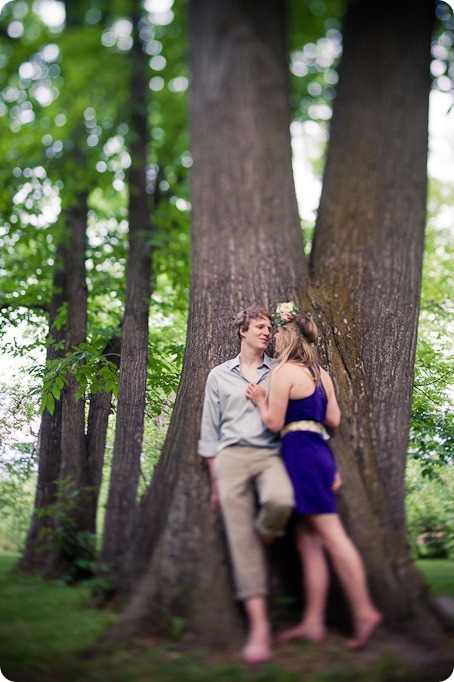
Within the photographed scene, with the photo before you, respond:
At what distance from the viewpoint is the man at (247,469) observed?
2918mm

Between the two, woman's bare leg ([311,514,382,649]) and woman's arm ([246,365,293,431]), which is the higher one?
woman's arm ([246,365,293,431])

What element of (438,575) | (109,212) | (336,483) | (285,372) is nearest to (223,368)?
(285,372)

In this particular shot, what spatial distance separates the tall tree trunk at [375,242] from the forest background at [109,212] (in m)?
0.55

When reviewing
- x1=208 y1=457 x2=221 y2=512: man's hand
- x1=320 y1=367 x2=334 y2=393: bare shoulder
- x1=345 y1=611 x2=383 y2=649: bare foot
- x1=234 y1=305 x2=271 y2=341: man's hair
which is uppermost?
x1=234 y1=305 x2=271 y2=341: man's hair

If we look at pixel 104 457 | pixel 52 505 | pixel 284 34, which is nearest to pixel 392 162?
pixel 284 34

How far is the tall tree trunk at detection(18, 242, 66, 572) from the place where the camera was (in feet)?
12.6

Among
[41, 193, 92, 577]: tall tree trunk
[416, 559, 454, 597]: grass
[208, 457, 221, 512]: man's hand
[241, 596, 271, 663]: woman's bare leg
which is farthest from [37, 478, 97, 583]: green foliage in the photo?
[416, 559, 454, 597]: grass

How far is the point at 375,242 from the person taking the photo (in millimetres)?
4258

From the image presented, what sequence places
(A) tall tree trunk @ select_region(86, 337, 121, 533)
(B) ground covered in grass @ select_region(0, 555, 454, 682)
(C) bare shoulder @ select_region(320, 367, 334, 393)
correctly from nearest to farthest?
(B) ground covered in grass @ select_region(0, 555, 454, 682) → (C) bare shoulder @ select_region(320, 367, 334, 393) → (A) tall tree trunk @ select_region(86, 337, 121, 533)

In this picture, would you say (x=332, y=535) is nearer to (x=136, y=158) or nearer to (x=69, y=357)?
(x=69, y=357)

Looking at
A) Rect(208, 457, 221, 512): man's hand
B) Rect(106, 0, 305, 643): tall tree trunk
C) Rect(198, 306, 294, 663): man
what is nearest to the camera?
Rect(198, 306, 294, 663): man

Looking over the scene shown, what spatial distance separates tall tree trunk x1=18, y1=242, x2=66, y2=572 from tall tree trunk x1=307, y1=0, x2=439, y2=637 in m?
2.06

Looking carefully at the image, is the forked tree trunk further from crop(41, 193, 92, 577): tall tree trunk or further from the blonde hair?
crop(41, 193, 92, 577): tall tree trunk

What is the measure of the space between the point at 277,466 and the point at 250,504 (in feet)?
0.83
